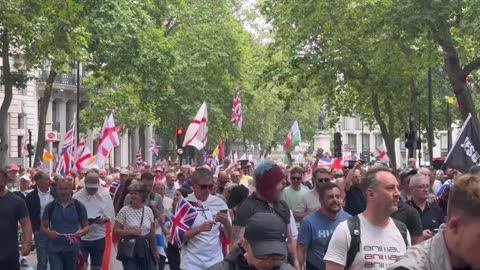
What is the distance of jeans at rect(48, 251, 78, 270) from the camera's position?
44.1 ft

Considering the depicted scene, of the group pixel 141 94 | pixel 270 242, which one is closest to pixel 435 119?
pixel 141 94

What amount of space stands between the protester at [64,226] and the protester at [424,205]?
464cm

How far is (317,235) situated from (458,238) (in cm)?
531

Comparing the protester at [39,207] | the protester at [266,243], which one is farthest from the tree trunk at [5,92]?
the protester at [266,243]

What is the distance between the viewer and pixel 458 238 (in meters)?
3.58

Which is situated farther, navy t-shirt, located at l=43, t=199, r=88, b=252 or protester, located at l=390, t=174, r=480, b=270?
navy t-shirt, located at l=43, t=199, r=88, b=252

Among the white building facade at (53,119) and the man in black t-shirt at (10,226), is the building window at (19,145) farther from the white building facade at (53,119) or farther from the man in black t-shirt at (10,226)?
the man in black t-shirt at (10,226)

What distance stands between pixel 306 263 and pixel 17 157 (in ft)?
166

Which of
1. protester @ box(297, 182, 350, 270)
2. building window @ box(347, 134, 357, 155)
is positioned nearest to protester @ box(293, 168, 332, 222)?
protester @ box(297, 182, 350, 270)

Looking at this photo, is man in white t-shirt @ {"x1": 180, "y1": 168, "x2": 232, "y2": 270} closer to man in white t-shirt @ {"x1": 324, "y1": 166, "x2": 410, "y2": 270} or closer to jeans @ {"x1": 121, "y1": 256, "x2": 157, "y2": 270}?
jeans @ {"x1": 121, "y1": 256, "x2": 157, "y2": 270}

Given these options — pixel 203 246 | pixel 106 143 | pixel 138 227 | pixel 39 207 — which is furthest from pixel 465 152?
pixel 106 143

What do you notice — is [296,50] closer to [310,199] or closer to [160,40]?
[160,40]

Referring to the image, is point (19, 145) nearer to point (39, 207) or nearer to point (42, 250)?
point (39, 207)

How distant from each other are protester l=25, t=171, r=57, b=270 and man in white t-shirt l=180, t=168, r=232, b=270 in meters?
3.88
